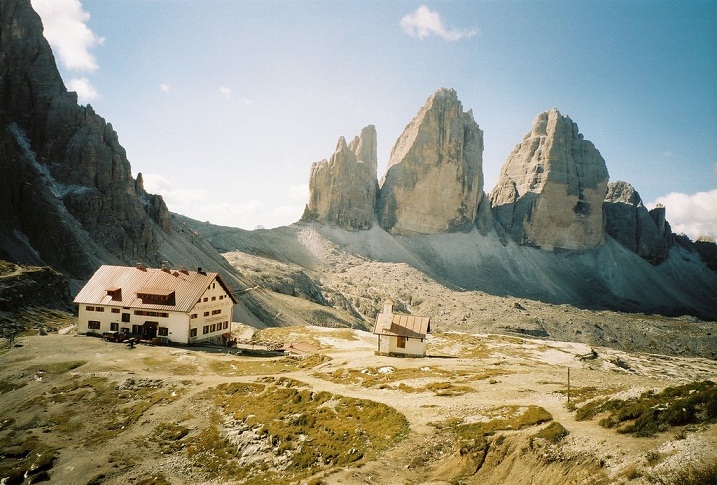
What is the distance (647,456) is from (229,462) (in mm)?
24197

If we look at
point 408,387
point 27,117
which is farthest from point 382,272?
point 408,387

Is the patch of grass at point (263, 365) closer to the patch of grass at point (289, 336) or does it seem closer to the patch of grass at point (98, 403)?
the patch of grass at point (98, 403)

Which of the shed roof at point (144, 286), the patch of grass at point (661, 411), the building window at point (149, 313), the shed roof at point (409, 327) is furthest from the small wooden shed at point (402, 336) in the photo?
the patch of grass at point (661, 411)

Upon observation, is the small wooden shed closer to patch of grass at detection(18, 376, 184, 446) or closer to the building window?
patch of grass at detection(18, 376, 184, 446)

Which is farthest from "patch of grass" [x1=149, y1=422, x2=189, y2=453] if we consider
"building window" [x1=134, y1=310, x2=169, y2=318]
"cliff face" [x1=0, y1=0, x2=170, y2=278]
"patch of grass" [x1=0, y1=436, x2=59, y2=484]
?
"cliff face" [x1=0, y1=0, x2=170, y2=278]

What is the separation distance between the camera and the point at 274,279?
138 metres

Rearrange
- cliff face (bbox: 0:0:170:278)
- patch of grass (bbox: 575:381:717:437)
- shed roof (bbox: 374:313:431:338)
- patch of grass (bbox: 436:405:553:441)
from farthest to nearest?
cliff face (bbox: 0:0:170:278) < shed roof (bbox: 374:313:431:338) < patch of grass (bbox: 436:405:553:441) < patch of grass (bbox: 575:381:717:437)

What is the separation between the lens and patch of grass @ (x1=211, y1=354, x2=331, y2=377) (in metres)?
46.3

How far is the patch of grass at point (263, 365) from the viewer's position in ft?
152

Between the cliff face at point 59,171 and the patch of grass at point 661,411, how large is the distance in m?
99.4

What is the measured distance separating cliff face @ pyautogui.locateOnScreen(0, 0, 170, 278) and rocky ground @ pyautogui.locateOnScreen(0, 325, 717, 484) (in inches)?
2084

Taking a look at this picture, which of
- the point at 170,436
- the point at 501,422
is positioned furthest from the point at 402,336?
the point at 170,436

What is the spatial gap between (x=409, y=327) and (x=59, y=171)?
10314 cm

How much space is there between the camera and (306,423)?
101 feet
